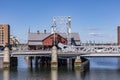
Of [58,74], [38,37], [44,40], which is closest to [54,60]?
[58,74]

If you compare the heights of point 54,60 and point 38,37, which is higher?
point 38,37

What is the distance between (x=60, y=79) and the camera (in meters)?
60.6

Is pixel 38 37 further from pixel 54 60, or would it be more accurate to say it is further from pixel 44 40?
pixel 54 60

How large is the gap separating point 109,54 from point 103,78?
61.6ft

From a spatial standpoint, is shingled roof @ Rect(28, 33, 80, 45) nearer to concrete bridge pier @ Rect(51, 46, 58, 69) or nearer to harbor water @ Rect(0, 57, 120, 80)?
concrete bridge pier @ Rect(51, 46, 58, 69)

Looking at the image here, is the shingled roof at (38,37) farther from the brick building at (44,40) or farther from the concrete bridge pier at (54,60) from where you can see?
the concrete bridge pier at (54,60)

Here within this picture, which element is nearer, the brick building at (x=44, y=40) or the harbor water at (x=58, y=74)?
A: the harbor water at (x=58, y=74)

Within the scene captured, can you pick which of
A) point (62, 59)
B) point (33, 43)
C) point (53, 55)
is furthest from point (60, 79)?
point (33, 43)

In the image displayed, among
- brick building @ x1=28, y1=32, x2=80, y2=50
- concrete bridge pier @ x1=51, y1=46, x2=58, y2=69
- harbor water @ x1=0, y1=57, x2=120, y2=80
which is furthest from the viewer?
brick building @ x1=28, y1=32, x2=80, y2=50

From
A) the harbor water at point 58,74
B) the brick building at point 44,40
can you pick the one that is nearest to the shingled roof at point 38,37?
the brick building at point 44,40

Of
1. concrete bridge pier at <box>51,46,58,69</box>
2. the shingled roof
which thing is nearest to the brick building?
the shingled roof

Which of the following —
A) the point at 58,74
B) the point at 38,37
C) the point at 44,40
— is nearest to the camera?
the point at 58,74

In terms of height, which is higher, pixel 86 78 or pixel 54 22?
pixel 54 22

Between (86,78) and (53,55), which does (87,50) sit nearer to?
(53,55)
